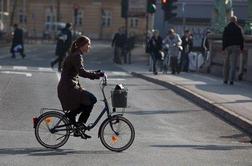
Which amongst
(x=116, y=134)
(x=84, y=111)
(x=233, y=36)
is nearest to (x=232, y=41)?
(x=233, y=36)

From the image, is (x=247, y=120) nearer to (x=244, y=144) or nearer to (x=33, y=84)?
(x=244, y=144)

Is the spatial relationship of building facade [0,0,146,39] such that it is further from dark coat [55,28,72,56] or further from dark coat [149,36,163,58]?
dark coat [55,28,72,56]

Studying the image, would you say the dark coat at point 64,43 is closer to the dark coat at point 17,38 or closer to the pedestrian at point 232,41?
the pedestrian at point 232,41

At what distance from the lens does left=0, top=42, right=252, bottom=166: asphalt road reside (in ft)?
35.8

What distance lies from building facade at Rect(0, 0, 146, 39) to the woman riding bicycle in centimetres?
8535

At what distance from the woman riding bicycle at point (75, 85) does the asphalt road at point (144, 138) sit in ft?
2.01

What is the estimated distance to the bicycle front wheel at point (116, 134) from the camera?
11766mm

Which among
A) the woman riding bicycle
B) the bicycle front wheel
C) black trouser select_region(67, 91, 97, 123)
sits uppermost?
the woman riding bicycle

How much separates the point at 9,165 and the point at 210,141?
457 centimetres

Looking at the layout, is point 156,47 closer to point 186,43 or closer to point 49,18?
point 186,43

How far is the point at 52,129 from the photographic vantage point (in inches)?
459

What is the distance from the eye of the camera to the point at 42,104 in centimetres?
1791

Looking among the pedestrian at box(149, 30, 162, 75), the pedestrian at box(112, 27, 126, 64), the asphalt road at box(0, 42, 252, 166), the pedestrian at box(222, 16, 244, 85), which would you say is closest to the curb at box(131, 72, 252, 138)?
the asphalt road at box(0, 42, 252, 166)

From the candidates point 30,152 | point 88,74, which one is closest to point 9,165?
point 30,152
